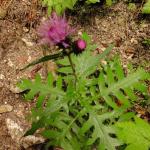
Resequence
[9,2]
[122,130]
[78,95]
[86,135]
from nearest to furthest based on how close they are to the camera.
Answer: [122,130]
[78,95]
[86,135]
[9,2]

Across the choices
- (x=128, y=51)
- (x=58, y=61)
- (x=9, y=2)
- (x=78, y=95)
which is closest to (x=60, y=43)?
(x=78, y=95)

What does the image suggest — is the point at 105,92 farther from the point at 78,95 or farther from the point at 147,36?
the point at 147,36

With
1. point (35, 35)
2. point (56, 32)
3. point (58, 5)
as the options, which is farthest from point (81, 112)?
point (35, 35)

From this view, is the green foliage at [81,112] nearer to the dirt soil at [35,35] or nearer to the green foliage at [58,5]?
the dirt soil at [35,35]

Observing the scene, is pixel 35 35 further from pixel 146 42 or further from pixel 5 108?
pixel 146 42

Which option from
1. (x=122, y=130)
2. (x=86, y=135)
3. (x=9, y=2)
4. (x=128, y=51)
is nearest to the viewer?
(x=122, y=130)
